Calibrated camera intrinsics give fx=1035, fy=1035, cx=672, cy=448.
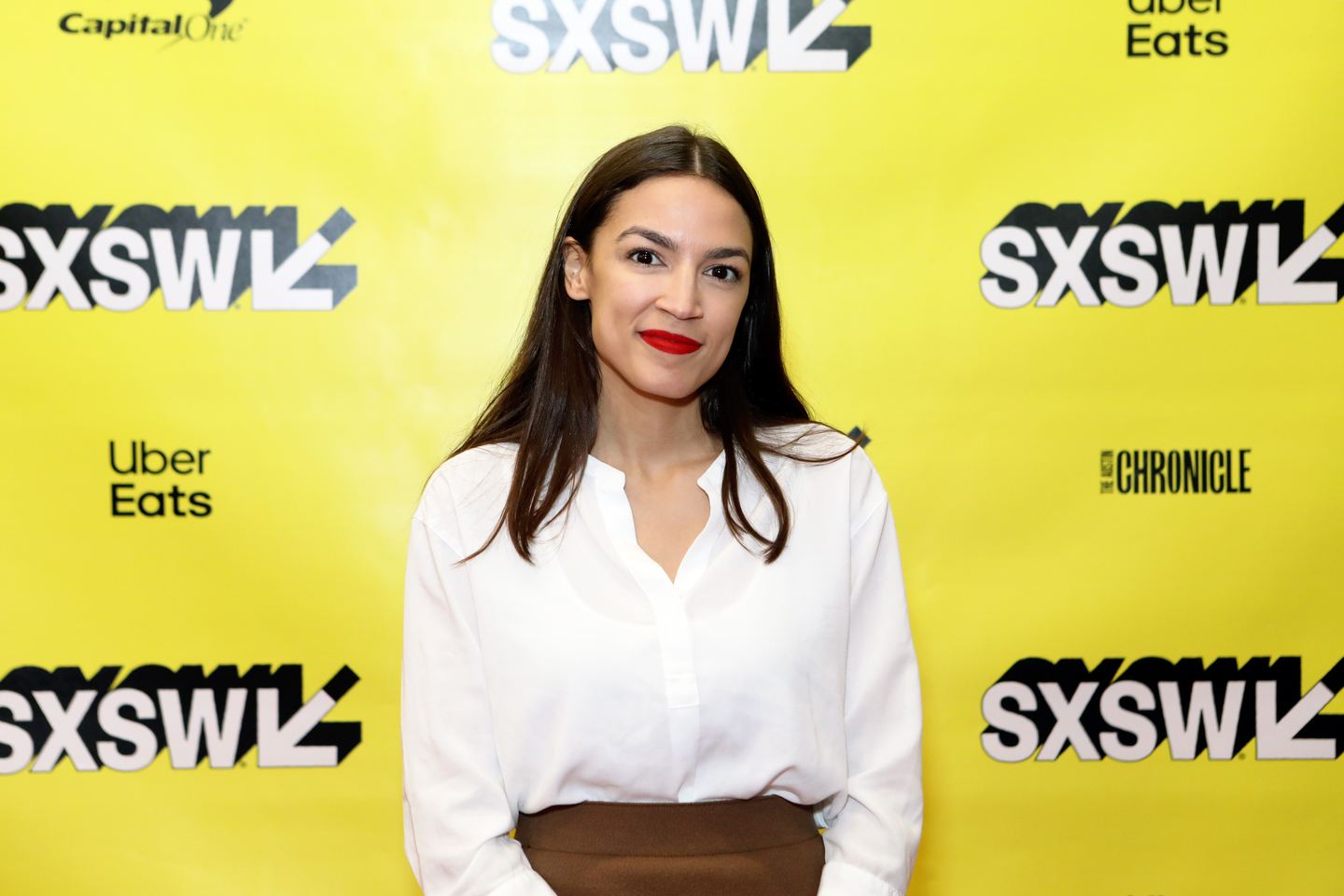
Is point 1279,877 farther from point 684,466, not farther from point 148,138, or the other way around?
point 148,138

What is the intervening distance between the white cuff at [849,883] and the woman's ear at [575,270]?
0.81 meters

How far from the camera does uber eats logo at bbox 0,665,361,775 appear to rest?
2.10 m

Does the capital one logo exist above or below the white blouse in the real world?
above

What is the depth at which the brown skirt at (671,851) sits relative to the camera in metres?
1.25

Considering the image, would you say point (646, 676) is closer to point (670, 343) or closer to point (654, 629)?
point (654, 629)

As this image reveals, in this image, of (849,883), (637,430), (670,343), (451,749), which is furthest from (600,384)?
(849,883)

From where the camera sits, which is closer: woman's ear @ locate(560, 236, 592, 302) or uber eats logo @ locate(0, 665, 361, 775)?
woman's ear @ locate(560, 236, 592, 302)

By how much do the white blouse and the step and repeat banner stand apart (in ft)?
2.67

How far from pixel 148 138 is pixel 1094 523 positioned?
2078 mm

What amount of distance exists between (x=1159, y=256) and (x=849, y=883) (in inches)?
58.9

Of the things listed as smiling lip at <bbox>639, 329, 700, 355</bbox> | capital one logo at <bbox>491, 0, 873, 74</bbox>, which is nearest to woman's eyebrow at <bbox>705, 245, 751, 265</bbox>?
smiling lip at <bbox>639, 329, 700, 355</bbox>

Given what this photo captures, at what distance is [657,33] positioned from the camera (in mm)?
2098

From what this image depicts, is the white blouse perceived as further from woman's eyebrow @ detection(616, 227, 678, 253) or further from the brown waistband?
woman's eyebrow @ detection(616, 227, 678, 253)

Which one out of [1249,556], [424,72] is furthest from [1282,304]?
[424,72]
